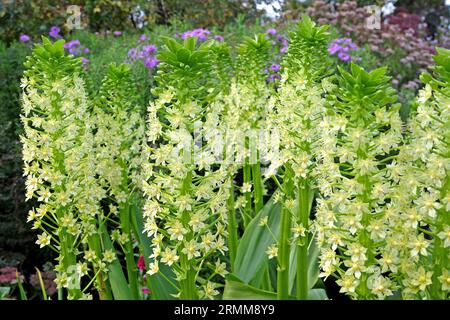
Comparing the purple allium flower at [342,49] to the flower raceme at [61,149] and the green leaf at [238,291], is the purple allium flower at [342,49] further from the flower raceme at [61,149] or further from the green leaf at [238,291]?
the green leaf at [238,291]

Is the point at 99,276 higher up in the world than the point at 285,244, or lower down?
lower down

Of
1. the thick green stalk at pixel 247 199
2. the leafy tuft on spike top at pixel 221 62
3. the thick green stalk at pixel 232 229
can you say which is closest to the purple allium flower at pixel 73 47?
the leafy tuft on spike top at pixel 221 62

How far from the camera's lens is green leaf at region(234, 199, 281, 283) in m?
2.86

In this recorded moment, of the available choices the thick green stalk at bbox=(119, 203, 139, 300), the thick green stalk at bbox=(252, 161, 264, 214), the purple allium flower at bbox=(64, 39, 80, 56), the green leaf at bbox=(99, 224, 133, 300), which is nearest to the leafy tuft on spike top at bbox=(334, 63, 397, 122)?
the thick green stalk at bbox=(252, 161, 264, 214)

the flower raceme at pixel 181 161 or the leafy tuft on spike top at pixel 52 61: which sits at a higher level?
the leafy tuft on spike top at pixel 52 61

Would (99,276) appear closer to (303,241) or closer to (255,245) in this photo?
(255,245)

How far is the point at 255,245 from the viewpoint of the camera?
2.94 meters

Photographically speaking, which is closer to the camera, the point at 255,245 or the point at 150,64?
the point at 255,245

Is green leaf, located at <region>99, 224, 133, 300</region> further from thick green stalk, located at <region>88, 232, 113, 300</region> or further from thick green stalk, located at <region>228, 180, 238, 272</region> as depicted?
thick green stalk, located at <region>228, 180, 238, 272</region>

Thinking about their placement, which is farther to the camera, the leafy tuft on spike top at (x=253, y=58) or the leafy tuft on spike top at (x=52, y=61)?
the leafy tuft on spike top at (x=253, y=58)

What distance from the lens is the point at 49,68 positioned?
8.36 ft

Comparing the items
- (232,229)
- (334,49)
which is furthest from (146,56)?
(232,229)

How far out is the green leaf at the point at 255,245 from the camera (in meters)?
2.86
